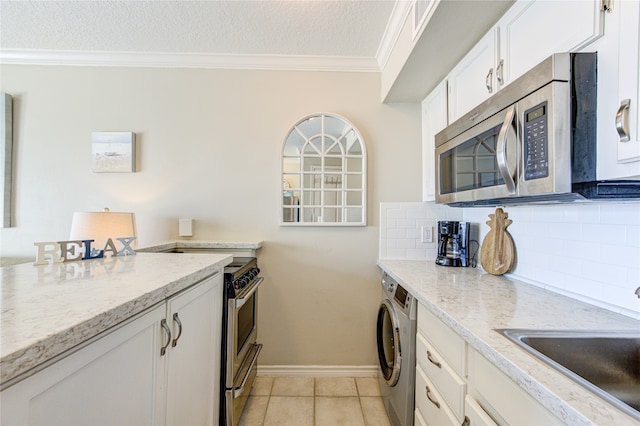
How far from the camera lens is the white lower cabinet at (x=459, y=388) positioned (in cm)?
67

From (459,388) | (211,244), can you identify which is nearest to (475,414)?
(459,388)

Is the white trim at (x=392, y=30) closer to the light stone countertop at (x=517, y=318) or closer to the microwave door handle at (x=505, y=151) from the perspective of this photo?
the microwave door handle at (x=505, y=151)

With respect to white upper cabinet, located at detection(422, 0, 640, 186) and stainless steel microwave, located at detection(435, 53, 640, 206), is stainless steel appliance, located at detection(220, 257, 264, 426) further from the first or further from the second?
white upper cabinet, located at detection(422, 0, 640, 186)

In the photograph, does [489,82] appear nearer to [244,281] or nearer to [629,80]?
[629,80]

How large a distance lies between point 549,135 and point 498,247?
2.98 ft

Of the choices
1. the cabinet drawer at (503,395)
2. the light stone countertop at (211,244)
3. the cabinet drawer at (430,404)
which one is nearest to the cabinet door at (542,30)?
the cabinet drawer at (503,395)

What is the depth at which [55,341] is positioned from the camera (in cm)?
53

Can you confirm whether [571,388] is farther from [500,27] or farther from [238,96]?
[238,96]

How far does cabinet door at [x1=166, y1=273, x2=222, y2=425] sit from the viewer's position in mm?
1000

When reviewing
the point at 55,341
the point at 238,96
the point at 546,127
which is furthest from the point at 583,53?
the point at 238,96

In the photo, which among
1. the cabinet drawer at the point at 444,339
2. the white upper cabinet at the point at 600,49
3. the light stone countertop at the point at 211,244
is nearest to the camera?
the white upper cabinet at the point at 600,49

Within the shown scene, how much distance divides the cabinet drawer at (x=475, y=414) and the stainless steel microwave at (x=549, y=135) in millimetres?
701

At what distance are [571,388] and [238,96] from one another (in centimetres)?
239

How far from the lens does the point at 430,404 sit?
3.77ft
